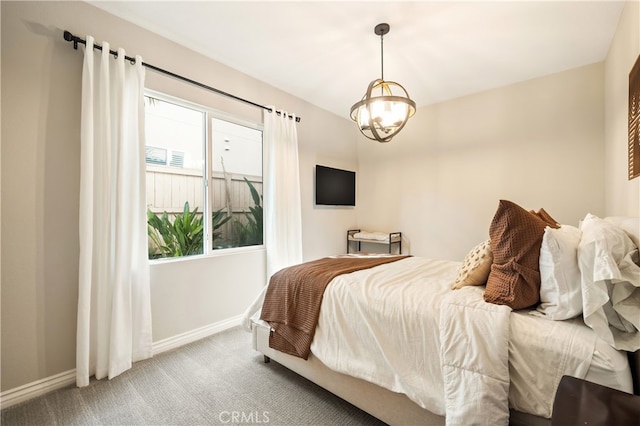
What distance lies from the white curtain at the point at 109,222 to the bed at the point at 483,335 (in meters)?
1.29

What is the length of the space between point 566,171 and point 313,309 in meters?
3.15

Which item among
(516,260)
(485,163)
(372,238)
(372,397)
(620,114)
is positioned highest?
(620,114)

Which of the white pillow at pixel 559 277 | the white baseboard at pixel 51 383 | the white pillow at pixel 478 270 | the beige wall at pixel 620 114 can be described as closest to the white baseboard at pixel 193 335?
the white baseboard at pixel 51 383

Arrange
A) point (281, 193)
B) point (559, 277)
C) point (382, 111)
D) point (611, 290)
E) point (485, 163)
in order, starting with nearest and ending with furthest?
point (611, 290) → point (559, 277) → point (382, 111) → point (281, 193) → point (485, 163)

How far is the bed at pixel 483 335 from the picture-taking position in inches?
39.3

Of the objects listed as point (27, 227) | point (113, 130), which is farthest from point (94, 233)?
point (113, 130)

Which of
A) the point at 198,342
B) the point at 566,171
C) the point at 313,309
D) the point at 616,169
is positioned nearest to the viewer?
the point at 313,309

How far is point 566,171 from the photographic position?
115 inches

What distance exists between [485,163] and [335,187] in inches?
78.0

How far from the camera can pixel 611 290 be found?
3.38 ft

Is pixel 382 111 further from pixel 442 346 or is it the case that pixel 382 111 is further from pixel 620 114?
pixel 620 114

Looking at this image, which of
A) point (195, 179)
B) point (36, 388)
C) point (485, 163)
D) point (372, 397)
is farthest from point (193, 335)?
point (485, 163)

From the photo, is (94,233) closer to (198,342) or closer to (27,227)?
(27,227)

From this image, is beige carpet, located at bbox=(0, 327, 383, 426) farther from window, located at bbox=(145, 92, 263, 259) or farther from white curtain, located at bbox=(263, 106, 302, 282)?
white curtain, located at bbox=(263, 106, 302, 282)
